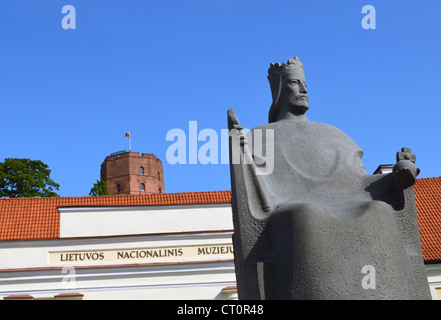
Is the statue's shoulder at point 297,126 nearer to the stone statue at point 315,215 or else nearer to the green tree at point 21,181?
the stone statue at point 315,215

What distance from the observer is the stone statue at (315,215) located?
515cm

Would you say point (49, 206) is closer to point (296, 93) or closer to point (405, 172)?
point (296, 93)

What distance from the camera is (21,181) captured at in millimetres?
38875

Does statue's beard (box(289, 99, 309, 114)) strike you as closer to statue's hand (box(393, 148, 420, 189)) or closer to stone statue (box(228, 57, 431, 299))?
stone statue (box(228, 57, 431, 299))

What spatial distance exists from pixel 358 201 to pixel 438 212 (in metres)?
20.6

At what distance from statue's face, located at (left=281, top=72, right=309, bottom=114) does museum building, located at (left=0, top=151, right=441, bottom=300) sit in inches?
629

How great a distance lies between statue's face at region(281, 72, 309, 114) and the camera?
6.91 m

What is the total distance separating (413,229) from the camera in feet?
18.9

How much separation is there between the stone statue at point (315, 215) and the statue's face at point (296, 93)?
0.01 m

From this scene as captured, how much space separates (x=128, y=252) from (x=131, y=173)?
5901 cm

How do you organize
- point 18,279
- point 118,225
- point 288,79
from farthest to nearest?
point 118,225, point 18,279, point 288,79

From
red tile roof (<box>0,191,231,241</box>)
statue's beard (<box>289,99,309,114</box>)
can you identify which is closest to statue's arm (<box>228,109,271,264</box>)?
statue's beard (<box>289,99,309,114</box>)
